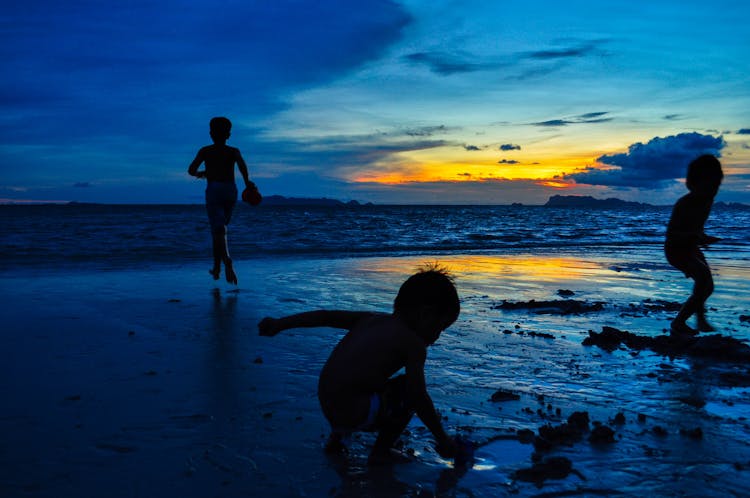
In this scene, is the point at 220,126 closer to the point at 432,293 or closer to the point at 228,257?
the point at 228,257

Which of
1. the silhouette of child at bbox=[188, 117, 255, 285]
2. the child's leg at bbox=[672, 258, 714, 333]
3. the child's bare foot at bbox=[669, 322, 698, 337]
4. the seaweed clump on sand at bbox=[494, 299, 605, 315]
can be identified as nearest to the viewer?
the child's bare foot at bbox=[669, 322, 698, 337]

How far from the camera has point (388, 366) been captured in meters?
2.60

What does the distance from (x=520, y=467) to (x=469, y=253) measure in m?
12.9

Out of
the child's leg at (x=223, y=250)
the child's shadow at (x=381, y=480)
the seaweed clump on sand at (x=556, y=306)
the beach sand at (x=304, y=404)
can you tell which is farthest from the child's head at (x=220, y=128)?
the child's shadow at (x=381, y=480)

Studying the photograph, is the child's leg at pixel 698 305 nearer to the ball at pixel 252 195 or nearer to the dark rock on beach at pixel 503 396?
the dark rock on beach at pixel 503 396

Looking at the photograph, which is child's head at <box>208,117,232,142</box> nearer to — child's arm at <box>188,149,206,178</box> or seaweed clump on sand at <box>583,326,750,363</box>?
child's arm at <box>188,149,206,178</box>

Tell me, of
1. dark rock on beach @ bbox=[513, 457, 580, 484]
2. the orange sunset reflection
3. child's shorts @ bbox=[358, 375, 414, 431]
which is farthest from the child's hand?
the orange sunset reflection

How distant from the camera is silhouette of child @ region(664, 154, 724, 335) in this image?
5.26m

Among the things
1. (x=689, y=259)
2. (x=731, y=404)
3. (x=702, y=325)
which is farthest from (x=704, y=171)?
(x=731, y=404)

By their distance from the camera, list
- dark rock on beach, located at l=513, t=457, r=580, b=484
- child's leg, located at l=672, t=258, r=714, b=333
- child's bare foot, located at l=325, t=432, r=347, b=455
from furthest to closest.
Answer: child's leg, located at l=672, t=258, r=714, b=333
child's bare foot, located at l=325, t=432, r=347, b=455
dark rock on beach, located at l=513, t=457, r=580, b=484

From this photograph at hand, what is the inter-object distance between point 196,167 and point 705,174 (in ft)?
19.1

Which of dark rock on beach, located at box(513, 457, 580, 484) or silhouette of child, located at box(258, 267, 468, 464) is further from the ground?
silhouette of child, located at box(258, 267, 468, 464)

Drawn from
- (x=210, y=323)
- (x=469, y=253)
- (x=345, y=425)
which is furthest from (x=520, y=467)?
(x=469, y=253)

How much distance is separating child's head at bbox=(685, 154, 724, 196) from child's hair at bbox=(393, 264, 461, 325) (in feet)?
12.9
